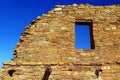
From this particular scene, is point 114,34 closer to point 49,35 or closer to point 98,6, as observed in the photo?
point 98,6

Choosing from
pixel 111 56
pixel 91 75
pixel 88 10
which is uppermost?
pixel 88 10

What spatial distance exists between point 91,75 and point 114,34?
1.73m

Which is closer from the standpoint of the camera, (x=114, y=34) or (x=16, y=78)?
(x=16, y=78)

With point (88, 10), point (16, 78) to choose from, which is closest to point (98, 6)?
point (88, 10)

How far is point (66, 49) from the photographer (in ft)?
27.9

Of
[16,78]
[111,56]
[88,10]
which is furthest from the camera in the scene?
[88,10]

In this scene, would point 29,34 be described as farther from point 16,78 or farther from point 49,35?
point 16,78

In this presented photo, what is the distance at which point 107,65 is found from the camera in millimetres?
8156

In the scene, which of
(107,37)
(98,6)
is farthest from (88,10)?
(107,37)

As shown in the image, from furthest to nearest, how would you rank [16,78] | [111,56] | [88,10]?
1. [88,10]
2. [111,56]
3. [16,78]

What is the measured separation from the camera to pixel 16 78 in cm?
790

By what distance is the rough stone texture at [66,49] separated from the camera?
8.00 metres

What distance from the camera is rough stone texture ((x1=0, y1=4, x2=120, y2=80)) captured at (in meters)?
8.00

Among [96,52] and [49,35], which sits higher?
[49,35]
